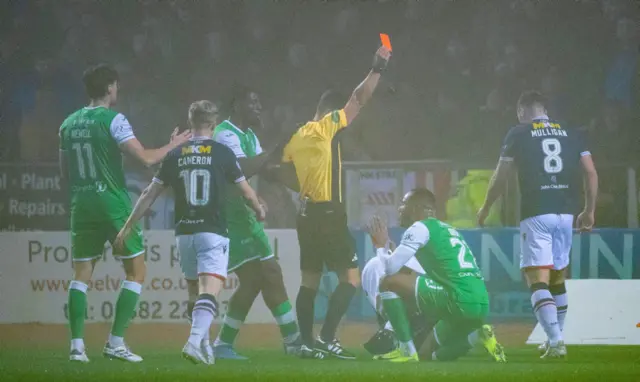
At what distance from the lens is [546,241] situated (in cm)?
648

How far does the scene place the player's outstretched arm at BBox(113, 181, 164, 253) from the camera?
19.5 feet

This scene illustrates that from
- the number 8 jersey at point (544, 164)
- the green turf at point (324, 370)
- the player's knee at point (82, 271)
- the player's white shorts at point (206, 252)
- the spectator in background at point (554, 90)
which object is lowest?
the green turf at point (324, 370)

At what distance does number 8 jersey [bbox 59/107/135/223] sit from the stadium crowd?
2010 millimetres

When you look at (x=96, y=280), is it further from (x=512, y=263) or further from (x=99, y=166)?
(x=512, y=263)

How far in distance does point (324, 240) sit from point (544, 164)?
4.99 feet

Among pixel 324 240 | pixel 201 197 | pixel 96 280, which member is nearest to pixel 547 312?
pixel 324 240

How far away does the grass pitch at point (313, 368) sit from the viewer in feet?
18.0

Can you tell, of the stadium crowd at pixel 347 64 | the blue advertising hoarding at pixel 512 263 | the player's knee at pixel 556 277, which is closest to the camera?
the player's knee at pixel 556 277

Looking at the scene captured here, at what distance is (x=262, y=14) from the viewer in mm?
8078

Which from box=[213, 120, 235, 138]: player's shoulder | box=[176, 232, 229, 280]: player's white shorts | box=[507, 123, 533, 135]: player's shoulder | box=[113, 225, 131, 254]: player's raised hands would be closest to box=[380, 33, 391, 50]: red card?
box=[507, 123, 533, 135]: player's shoulder

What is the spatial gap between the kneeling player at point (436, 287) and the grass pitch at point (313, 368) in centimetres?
17

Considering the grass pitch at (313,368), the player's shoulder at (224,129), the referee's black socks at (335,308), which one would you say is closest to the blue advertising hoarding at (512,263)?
the grass pitch at (313,368)

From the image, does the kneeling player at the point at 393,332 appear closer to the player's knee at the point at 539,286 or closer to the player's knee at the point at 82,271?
the player's knee at the point at 539,286

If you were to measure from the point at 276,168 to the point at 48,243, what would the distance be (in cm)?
279
